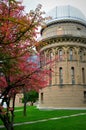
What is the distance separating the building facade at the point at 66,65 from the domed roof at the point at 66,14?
20cm

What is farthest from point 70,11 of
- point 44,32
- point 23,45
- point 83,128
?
point 23,45

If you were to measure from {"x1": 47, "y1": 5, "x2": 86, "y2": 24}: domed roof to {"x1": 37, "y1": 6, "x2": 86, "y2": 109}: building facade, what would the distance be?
0.65 ft

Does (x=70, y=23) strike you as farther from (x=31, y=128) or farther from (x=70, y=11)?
(x=31, y=128)

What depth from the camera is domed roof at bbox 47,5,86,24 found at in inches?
1809

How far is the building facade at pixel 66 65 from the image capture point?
41.5m

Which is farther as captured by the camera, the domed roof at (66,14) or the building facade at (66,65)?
the domed roof at (66,14)

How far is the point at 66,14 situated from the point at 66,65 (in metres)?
10.5

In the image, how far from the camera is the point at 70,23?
45281mm

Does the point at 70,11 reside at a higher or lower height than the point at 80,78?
higher

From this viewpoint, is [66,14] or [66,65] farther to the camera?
[66,14]

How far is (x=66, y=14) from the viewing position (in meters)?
46.6

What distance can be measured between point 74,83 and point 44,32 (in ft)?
39.1

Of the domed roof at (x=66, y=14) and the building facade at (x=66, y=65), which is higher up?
the domed roof at (x=66, y=14)

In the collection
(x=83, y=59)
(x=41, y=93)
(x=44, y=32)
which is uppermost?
(x=44, y=32)
